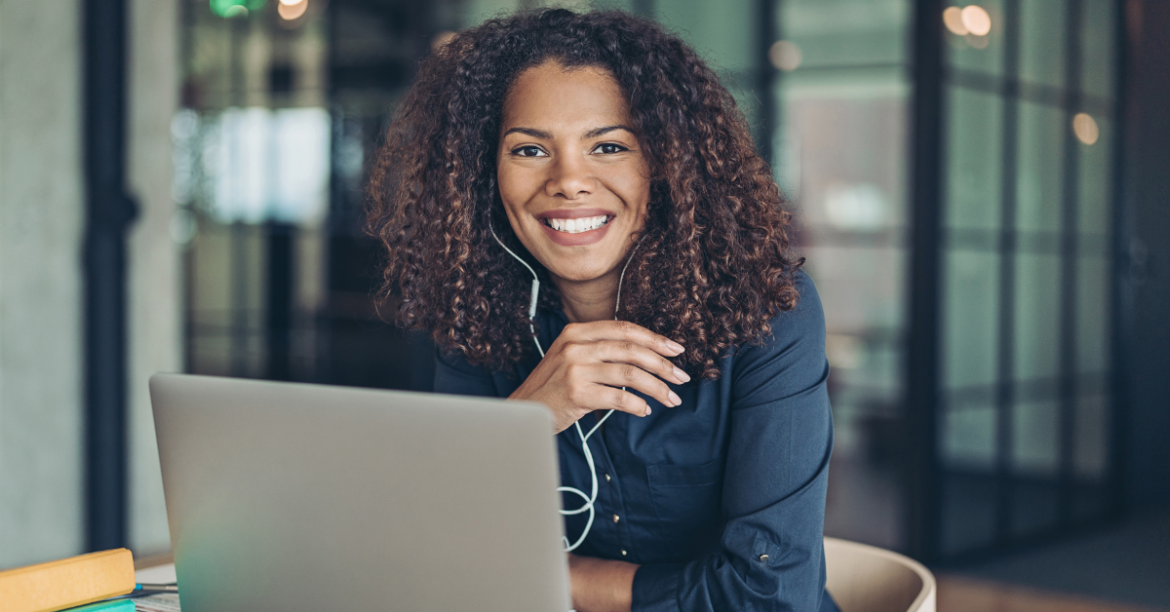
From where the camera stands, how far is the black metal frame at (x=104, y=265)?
264 cm

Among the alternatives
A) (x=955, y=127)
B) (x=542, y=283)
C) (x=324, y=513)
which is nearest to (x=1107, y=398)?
(x=955, y=127)

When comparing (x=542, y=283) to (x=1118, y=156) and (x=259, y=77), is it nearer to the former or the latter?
(x=1118, y=156)

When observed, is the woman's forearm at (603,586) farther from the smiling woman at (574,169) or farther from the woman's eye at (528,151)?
the woman's eye at (528,151)

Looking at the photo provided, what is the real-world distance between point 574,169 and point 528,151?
89 mm

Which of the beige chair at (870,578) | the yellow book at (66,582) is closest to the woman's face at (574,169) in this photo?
the beige chair at (870,578)

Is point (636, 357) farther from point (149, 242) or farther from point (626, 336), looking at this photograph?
point (149, 242)

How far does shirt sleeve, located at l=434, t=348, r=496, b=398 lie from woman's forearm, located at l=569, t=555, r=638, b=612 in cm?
33

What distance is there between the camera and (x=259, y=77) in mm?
5836

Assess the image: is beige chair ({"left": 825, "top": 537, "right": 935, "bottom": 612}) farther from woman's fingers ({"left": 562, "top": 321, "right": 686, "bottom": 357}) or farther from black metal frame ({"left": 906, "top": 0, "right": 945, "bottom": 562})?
black metal frame ({"left": 906, "top": 0, "right": 945, "bottom": 562})

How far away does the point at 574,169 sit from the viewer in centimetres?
121

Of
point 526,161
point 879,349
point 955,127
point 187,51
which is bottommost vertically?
point 879,349

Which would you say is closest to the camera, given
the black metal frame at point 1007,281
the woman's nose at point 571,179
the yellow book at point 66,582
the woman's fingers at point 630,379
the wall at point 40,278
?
the yellow book at point 66,582

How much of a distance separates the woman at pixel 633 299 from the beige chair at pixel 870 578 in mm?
69

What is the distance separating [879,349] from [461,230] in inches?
229
